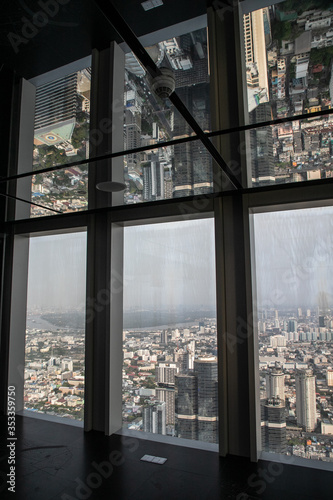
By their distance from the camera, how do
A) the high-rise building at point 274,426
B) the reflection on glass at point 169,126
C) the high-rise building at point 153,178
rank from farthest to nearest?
1. the high-rise building at point 274,426
2. the high-rise building at point 153,178
3. the reflection on glass at point 169,126

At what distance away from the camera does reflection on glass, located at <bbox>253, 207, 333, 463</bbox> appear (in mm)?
3842

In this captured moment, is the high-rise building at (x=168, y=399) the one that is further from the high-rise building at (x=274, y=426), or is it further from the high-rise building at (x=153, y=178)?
the high-rise building at (x=153, y=178)

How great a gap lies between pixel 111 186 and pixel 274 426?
3616 millimetres

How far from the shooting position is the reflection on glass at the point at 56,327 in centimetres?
533

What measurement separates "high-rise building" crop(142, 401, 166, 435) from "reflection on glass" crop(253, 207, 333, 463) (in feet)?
4.51

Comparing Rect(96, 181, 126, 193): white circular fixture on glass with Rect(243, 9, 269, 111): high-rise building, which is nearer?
Rect(243, 9, 269, 111): high-rise building

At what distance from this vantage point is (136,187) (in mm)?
4227

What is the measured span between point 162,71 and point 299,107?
1761 millimetres

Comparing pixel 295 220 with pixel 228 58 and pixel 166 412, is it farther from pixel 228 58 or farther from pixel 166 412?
pixel 166 412

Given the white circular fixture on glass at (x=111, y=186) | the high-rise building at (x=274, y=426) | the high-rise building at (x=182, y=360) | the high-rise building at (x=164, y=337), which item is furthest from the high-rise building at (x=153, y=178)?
the high-rise building at (x=274, y=426)

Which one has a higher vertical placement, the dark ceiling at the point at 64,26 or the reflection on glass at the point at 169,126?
the dark ceiling at the point at 64,26

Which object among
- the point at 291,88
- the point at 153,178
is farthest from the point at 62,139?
the point at 291,88

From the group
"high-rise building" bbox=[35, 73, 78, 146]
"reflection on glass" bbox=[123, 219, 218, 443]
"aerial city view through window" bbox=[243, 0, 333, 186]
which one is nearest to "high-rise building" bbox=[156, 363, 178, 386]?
"reflection on glass" bbox=[123, 219, 218, 443]

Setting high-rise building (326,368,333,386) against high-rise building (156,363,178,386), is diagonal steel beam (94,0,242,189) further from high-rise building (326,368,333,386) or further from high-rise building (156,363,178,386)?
high-rise building (156,363,178,386)
